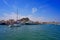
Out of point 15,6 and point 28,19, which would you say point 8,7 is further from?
point 28,19

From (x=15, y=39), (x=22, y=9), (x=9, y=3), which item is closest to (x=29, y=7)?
(x=22, y=9)

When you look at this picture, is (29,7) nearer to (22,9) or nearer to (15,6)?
(22,9)

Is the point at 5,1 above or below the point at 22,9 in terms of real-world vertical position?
above

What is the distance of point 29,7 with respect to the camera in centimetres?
469

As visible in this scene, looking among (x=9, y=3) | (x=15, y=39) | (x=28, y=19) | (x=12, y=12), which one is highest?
(x=9, y=3)

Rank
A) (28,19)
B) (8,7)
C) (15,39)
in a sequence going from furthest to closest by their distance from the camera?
(28,19) < (8,7) < (15,39)

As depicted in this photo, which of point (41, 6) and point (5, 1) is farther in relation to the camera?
point (41, 6)

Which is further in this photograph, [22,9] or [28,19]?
[28,19]

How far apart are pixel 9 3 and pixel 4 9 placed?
45 cm

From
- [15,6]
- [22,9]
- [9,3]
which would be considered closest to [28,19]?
[22,9]

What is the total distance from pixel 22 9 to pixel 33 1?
0.71 metres

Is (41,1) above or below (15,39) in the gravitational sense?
above

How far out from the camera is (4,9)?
4703mm

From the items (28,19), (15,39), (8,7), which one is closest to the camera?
(15,39)
